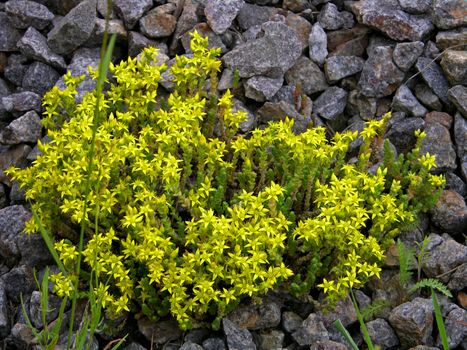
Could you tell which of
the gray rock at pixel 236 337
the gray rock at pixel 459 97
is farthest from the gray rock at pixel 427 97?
the gray rock at pixel 236 337

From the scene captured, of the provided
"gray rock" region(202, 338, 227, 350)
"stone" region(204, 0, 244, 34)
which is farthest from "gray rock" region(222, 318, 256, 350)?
"stone" region(204, 0, 244, 34)

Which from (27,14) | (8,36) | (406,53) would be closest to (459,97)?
(406,53)

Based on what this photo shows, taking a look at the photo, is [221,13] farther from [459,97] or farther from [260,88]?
[459,97]

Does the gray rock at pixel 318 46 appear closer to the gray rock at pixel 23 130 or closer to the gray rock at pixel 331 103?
the gray rock at pixel 331 103

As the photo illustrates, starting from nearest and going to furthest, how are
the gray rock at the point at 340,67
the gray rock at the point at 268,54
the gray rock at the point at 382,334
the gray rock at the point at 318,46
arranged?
the gray rock at the point at 382,334
the gray rock at the point at 268,54
the gray rock at the point at 340,67
the gray rock at the point at 318,46

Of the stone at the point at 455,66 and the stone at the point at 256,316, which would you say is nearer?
the stone at the point at 256,316

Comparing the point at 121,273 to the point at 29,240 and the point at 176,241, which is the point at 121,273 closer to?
the point at 176,241

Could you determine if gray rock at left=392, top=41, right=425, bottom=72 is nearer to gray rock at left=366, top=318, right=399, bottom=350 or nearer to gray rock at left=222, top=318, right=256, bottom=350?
gray rock at left=366, top=318, right=399, bottom=350
